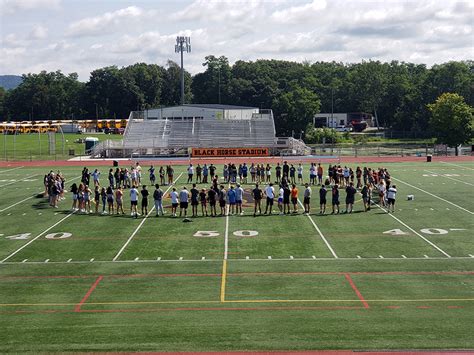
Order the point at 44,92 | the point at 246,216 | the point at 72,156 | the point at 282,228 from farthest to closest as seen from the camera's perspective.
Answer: the point at 44,92
the point at 72,156
the point at 246,216
the point at 282,228

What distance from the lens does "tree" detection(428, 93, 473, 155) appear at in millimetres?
72875

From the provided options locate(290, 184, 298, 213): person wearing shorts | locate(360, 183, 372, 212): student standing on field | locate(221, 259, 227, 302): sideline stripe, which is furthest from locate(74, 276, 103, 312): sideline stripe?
locate(360, 183, 372, 212): student standing on field

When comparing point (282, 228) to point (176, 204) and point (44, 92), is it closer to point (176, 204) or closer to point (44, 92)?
point (176, 204)

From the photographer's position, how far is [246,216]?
30.9 metres

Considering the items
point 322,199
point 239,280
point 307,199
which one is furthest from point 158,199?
point 239,280

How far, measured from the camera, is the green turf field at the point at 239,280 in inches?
617

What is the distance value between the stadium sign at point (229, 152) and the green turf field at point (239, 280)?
33.3m

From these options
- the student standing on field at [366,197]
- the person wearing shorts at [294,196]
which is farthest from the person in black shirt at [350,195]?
the person wearing shorts at [294,196]

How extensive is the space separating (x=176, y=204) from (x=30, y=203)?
923 cm

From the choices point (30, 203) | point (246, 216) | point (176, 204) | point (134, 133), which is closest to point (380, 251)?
point (246, 216)

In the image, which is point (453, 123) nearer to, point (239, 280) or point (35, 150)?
point (35, 150)

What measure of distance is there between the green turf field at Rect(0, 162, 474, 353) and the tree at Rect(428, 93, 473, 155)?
4166cm

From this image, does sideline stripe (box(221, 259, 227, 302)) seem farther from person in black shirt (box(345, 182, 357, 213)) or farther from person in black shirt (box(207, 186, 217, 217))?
person in black shirt (box(345, 182, 357, 213))

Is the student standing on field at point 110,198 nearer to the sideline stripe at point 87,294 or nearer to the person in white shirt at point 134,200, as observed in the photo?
the person in white shirt at point 134,200
